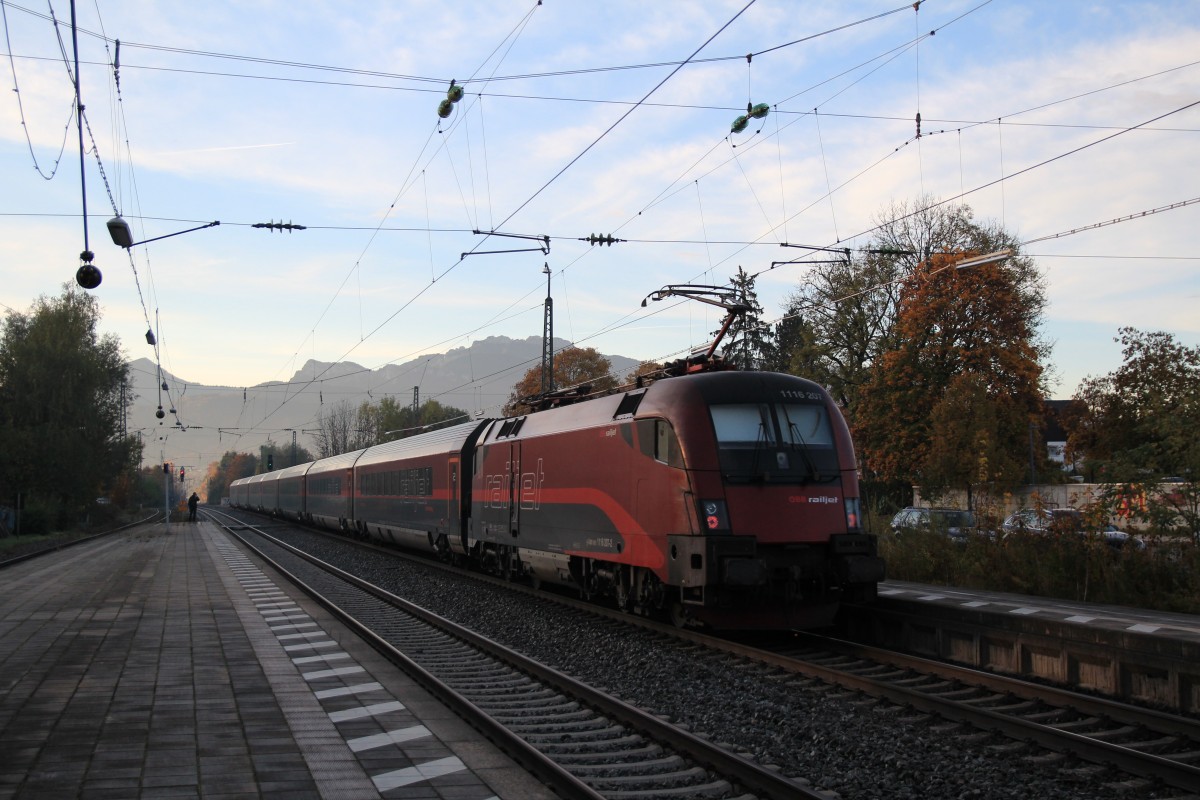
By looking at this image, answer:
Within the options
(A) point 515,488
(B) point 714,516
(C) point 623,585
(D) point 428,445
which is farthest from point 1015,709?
(D) point 428,445

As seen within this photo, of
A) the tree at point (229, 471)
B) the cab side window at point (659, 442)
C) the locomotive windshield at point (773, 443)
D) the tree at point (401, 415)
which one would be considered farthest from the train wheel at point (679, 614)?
the tree at point (229, 471)

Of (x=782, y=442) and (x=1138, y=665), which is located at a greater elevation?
(x=782, y=442)

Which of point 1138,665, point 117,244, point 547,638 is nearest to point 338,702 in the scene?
point 547,638

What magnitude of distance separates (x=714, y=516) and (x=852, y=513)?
2.06 meters

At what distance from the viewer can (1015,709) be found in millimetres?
8867

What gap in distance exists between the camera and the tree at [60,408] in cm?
4375

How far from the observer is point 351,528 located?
128 ft

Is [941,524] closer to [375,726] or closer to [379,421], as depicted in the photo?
[375,726]

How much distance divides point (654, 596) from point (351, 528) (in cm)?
2768

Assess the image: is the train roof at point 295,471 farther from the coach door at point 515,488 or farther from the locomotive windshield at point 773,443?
the locomotive windshield at point 773,443

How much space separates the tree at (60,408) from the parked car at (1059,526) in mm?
39675

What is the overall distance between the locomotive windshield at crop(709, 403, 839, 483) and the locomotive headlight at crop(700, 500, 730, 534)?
0.41 meters

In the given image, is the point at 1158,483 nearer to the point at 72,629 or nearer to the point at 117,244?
the point at 72,629

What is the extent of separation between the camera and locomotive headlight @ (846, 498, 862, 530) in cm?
1285
